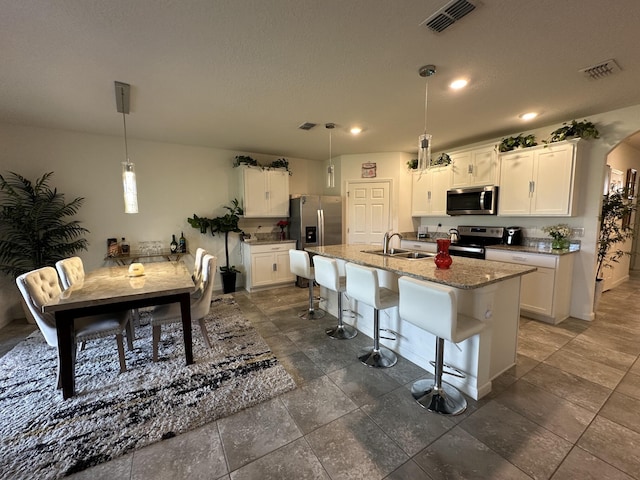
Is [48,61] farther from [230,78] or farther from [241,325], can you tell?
[241,325]

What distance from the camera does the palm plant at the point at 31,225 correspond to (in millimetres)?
3330

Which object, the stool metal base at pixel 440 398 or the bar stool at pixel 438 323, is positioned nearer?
the bar stool at pixel 438 323

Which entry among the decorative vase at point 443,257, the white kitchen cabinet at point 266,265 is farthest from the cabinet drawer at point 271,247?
the decorative vase at point 443,257

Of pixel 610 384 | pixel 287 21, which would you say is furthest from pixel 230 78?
pixel 610 384

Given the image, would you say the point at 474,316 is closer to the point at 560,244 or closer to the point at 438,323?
the point at 438,323

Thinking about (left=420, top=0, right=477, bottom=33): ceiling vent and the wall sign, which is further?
the wall sign

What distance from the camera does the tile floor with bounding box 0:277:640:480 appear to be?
1.44 m

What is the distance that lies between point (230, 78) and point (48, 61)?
1322 mm

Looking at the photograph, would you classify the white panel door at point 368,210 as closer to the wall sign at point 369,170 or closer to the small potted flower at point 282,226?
the wall sign at point 369,170

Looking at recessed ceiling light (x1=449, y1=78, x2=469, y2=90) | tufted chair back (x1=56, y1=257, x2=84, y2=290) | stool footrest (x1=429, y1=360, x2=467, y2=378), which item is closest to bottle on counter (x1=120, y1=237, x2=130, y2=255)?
tufted chair back (x1=56, y1=257, x2=84, y2=290)

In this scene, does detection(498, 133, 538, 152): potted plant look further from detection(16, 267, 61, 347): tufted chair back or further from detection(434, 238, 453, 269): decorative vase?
detection(16, 267, 61, 347): tufted chair back

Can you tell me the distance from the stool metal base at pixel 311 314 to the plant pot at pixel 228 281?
5.43ft

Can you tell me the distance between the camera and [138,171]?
4.19 metres

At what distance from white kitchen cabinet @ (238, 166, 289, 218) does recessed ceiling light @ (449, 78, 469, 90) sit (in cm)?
320
